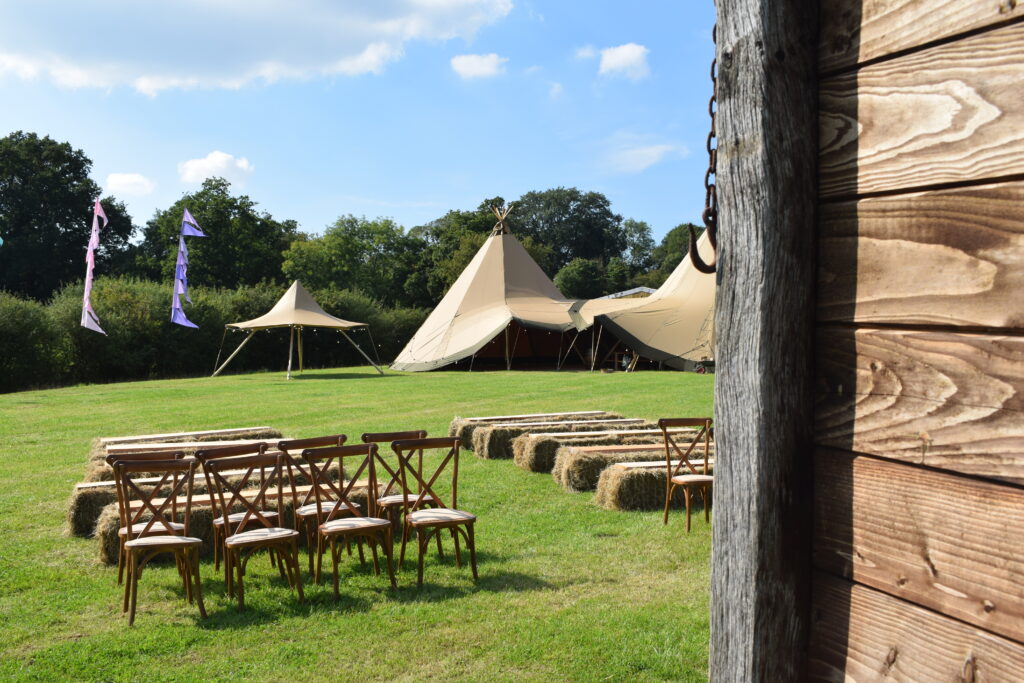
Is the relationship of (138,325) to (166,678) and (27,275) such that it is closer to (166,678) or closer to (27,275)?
(27,275)

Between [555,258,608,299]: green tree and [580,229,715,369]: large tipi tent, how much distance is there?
3114 cm

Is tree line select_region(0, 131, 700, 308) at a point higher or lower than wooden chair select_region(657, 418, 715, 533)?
higher

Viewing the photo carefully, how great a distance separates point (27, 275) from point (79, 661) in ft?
145

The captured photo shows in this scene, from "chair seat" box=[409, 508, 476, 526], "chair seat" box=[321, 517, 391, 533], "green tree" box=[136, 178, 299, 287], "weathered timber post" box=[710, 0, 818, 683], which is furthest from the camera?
"green tree" box=[136, 178, 299, 287]

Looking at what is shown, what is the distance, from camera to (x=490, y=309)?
27.6 metres

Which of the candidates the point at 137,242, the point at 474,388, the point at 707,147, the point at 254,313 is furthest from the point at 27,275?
the point at 707,147

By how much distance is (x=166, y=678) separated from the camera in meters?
3.85

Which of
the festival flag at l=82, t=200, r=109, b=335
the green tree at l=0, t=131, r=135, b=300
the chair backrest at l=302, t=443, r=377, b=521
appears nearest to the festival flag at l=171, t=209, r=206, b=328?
the festival flag at l=82, t=200, r=109, b=335

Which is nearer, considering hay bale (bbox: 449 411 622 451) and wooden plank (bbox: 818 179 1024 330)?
wooden plank (bbox: 818 179 1024 330)

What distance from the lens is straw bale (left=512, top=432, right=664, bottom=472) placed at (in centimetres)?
879

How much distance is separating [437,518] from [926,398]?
4.12 m

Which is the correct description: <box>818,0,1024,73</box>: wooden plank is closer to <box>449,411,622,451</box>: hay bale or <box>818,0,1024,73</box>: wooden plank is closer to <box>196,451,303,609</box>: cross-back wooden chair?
<box>196,451,303,609</box>: cross-back wooden chair

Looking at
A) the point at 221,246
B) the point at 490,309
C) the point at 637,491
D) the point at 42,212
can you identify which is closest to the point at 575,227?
the point at 221,246

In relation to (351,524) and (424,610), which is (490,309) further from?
(424,610)
